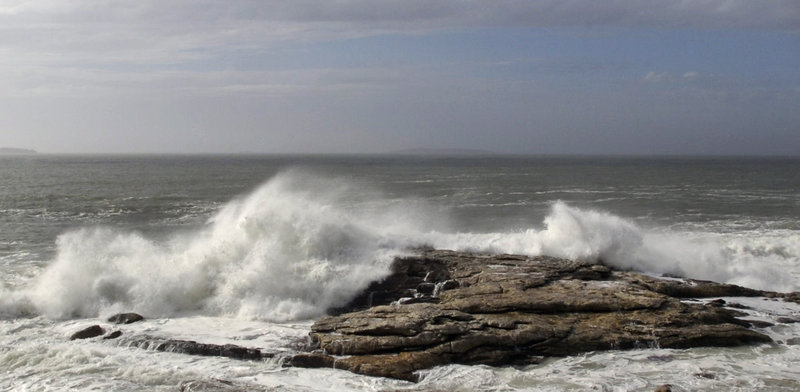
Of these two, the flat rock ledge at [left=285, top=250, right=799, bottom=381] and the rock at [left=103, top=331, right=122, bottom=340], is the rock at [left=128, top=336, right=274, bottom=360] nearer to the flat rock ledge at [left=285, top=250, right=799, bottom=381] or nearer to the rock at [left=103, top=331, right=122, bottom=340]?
the rock at [left=103, top=331, right=122, bottom=340]

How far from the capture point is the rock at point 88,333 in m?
13.0

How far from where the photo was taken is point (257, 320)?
46.4 feet

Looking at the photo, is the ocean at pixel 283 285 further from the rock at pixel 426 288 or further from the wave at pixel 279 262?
the rock at pixel 426 288

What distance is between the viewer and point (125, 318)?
14.0 meters

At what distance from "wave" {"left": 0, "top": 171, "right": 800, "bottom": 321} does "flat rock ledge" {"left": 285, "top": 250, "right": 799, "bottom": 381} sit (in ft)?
5.52

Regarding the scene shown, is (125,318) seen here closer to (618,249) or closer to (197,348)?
(197,348)

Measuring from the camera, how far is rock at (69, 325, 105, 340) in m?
13.0

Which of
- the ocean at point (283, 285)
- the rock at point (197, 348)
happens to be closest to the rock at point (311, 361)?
the ocean at point (283, 285)

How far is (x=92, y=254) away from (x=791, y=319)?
17946 mm

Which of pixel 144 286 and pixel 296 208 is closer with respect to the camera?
pixel 144 286

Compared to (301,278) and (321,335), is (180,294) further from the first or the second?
(321,335)

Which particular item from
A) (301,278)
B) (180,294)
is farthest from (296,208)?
(180,294)

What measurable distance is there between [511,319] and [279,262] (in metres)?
6.93

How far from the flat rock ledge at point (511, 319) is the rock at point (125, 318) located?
14.8 feet
